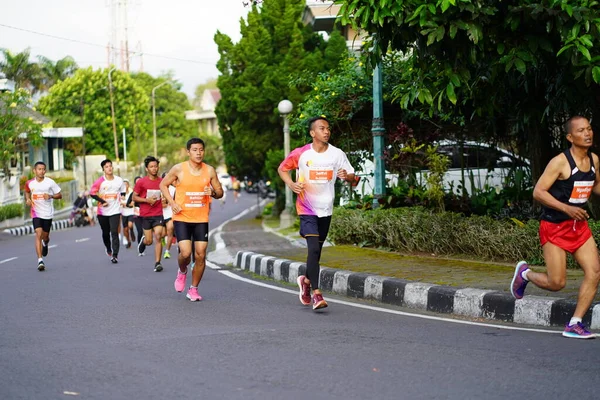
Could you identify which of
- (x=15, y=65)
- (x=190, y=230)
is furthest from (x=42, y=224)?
(x=15, y=65)

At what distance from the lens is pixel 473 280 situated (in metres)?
10.2

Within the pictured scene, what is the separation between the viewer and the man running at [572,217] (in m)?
7.51

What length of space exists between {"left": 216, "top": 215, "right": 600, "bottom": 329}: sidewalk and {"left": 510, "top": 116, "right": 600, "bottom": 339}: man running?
69 centimetres

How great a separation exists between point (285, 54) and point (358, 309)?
2575cm

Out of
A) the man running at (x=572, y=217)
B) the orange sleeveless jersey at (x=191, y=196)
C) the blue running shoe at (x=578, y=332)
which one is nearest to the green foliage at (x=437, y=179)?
the orange sleeveless jersey at (x=191, y=196)

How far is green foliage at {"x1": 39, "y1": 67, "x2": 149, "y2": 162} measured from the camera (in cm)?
6900

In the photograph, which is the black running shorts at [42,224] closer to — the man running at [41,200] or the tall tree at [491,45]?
the man running at [41,200]

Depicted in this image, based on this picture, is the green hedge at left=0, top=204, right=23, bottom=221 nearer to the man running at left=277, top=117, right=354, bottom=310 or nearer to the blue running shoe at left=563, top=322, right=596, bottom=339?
the man running at left=277, top=117, right=354, bottom=310

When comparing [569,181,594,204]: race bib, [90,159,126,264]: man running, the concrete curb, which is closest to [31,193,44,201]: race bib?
[90,159,126,264]: man running

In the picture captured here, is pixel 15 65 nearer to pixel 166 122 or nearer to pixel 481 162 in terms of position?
pixel 166 122

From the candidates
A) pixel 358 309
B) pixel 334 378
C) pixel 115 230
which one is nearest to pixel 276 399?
pixel 334 378

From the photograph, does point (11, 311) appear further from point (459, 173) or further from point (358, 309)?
point (459, 173)

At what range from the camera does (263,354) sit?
682 centimetres

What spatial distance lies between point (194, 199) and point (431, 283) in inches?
107
